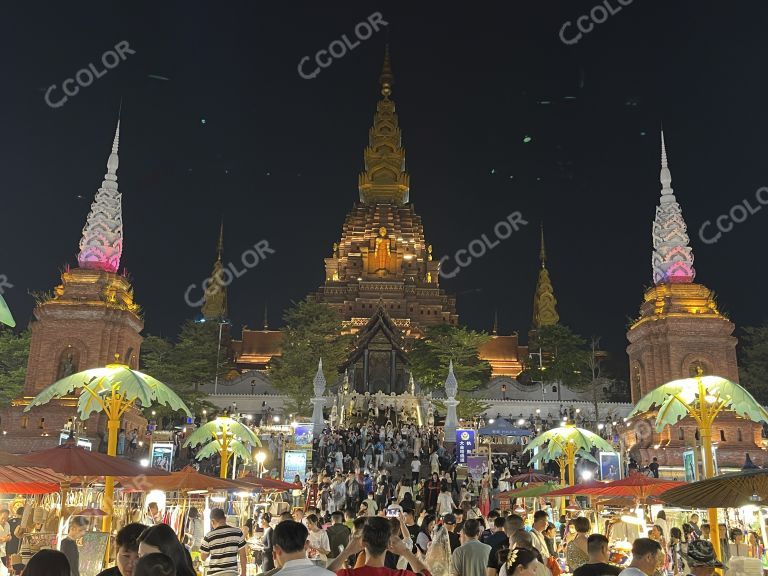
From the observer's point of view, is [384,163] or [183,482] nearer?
[183,482]

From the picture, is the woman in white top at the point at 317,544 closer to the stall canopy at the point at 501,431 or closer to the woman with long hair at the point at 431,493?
the woman with long hair at the point at 431,493

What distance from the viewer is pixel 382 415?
135 ft

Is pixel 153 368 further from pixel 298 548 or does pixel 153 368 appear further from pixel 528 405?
pixel 298 548

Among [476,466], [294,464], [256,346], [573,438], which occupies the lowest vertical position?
[294,464]

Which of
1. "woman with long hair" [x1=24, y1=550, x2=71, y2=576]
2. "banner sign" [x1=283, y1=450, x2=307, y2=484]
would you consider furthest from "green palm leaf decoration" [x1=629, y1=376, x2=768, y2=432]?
"banner sign" [x1=283, y1=450, x2=307, y2=484]

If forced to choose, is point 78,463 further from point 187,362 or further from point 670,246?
point 670,246

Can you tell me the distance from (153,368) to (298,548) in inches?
1733

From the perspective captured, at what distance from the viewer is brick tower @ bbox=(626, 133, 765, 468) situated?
122 feet

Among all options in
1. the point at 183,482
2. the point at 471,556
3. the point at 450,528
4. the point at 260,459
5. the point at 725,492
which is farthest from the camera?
the point at 260,459

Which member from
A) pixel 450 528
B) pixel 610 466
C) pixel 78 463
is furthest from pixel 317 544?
pixel 610 466

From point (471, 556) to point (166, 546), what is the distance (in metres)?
4.10

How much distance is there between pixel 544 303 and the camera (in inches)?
3246

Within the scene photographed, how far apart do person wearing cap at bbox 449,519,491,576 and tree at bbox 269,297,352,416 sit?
124 ft

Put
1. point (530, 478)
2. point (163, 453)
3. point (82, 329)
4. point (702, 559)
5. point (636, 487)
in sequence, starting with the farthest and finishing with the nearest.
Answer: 1. point (82, 329)
2. point (163, 453)
3. point (530, 478)
4. point (636, 487)
5. point (702, 559)
